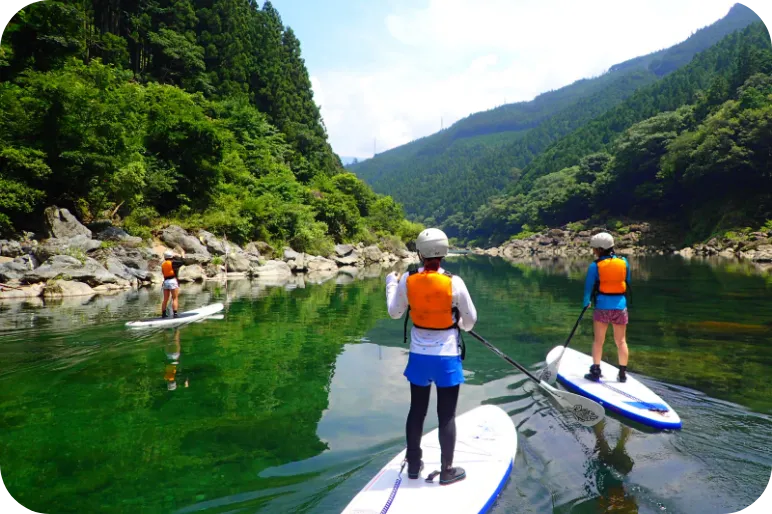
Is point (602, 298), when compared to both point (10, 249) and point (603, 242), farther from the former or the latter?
point (10, 249)

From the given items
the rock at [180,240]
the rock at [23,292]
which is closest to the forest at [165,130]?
the rock at [180,240]

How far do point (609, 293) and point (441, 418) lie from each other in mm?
3648

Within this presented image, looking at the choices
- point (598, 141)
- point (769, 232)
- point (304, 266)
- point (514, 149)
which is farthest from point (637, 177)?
point (514, 149)

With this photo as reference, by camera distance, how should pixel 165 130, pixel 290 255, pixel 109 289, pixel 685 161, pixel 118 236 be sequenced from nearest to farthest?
pixel 109 289 < pixel 118 236 < pixel 165 130 < pixel 290 255 < pixel 685 161

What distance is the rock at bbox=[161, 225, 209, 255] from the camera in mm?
24688

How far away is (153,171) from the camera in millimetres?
26672

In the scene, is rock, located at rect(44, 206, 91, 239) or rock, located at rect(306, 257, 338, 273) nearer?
rock, located at rect(44, 206, 91, 239)

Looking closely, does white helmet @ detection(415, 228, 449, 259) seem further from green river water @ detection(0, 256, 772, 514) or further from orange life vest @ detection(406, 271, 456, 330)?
green river water @ detection(0, 256, 772, 514)

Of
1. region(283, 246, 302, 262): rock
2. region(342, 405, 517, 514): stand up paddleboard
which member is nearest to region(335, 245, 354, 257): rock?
region(283, 246, 302, 262): rock

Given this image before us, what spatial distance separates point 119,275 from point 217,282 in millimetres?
4351

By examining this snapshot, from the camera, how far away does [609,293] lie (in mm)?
6016

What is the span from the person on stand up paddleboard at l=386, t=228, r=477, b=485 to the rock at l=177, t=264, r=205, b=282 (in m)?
20.8

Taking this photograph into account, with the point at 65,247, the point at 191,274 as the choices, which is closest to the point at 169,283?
the point at 65,247

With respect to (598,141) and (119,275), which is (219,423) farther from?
(598,141)
